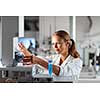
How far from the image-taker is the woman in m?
A: 2.54

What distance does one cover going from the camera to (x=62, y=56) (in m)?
2.55

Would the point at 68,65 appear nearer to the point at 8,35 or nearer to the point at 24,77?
the point at 24,77

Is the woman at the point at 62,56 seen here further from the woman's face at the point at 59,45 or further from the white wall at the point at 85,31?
the white wall at the point at 85,31

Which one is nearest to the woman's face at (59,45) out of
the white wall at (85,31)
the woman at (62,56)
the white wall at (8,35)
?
the woman at (62,56)

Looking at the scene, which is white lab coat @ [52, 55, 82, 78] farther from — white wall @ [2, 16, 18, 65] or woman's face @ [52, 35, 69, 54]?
white wall @ [2, 16, 18, 65]

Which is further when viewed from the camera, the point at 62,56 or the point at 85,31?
the point at 85,31

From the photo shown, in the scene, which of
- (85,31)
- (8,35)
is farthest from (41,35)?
(85,31)

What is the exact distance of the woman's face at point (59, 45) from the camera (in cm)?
254

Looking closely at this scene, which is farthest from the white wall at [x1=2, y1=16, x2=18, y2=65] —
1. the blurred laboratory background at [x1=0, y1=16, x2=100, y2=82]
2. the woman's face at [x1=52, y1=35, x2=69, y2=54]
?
the woman's face at [x1=52, y1=35, x2=69, y2=54]

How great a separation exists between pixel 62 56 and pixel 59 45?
12 centimetres

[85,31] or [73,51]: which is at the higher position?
[85,31]
